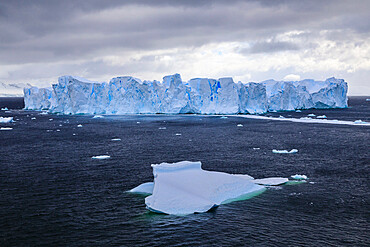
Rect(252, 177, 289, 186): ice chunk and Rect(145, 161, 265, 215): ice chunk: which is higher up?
Rect(145, 161, 265, 215): ice chunk

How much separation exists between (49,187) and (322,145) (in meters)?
21.2

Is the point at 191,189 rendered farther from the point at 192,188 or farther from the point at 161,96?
the point at 161,96

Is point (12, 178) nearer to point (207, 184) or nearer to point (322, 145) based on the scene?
point (207, 184)

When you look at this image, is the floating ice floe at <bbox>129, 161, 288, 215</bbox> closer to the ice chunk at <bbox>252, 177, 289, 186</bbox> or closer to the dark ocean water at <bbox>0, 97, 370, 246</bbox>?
the ice chunk at <bbox>252, 177, 289, 186</bbox>

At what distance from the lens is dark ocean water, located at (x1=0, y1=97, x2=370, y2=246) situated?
1062cm

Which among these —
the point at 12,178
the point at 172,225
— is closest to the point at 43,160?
the point at 12,178

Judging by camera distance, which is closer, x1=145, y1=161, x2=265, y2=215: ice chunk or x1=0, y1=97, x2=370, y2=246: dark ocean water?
x1=0, y1=97, x2=370, y2=246: dark ocean water

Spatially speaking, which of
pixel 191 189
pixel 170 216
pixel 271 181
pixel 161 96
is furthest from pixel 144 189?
pixel 161 96

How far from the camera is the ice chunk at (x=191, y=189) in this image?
1284cm

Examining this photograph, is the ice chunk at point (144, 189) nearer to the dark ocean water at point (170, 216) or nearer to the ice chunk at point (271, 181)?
the dark ocean water at point (170, 216)

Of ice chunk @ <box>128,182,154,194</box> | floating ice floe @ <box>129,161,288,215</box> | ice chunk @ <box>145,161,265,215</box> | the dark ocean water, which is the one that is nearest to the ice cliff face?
the dark ocean water

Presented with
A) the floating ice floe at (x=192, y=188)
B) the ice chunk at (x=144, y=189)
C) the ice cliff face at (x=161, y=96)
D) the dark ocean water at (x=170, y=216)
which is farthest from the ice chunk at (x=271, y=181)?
the ice cliff face at (x=161, y=96)

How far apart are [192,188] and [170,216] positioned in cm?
201

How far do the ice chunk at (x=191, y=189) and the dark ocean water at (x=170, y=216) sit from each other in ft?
1.41
